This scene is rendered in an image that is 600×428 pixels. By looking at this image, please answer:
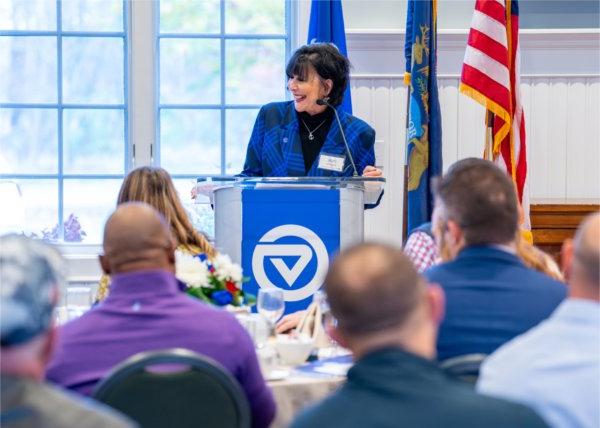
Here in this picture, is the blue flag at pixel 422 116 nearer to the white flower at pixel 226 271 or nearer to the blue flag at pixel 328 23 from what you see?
the blue flag at pixel 328 23

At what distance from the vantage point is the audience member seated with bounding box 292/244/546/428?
1.42 m

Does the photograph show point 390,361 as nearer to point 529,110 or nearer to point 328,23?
point 328,23

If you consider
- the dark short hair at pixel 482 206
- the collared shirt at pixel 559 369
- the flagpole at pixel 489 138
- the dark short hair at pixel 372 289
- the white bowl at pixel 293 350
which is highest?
the flagpole at pixel 489 138

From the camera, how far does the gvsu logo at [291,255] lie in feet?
12.1

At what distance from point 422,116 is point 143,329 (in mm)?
3738

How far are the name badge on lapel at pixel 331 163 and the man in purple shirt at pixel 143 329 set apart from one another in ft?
6.89

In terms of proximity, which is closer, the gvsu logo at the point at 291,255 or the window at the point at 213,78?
the gvsu logo at the point at 291,255

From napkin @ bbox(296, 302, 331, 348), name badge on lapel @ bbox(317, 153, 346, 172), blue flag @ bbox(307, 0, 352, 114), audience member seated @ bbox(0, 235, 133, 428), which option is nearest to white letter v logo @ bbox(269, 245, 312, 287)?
napkin @ bbox(296, 302, 331, 348)

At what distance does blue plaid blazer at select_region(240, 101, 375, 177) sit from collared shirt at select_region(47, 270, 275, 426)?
224 centimetres

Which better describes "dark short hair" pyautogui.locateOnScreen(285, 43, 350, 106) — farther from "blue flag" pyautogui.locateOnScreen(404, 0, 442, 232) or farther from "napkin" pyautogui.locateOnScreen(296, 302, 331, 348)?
"napkin" pyautogui.locateOnScreen(296, 302, 331, 348)

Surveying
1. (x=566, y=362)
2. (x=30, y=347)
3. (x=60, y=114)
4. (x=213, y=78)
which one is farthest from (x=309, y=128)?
(x=30, y=347)

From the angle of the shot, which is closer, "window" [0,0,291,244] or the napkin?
the napkin

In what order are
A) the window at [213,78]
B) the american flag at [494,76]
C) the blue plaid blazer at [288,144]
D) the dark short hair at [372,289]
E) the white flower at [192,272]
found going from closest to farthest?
the dark short hair at [372,289] < the white flower at [192,272] < the blue plaid blazer at [288,144] < the american flag at [494,76] < the window at [213,78]

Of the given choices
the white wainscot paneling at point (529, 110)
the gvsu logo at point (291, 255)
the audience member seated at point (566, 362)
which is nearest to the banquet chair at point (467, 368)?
the audience member seated at point (566, 362)
